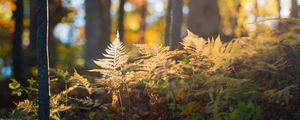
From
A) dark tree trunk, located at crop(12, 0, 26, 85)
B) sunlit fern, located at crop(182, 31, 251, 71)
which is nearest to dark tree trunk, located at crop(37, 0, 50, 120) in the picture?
sunlit fern, located at crop(182, 31, 251, 71)

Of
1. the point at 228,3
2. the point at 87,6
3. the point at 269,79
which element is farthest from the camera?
the point at 228,3

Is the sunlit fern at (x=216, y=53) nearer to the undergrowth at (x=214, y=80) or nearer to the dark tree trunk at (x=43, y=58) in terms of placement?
the undergrowth at (x=214, y=80)

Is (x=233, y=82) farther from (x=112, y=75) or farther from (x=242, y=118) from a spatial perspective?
(x=112, y=75)

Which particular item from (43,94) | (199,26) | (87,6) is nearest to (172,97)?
(43,94)

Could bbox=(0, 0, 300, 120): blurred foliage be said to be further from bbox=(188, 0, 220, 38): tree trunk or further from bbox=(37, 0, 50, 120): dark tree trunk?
bbox=(188, 0, 220, 38): tree trunk

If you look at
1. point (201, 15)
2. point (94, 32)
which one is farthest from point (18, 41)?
point (201, 15)

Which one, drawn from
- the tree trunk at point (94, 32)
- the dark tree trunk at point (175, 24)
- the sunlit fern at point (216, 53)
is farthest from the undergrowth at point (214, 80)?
the tree trunk at point (94, 32)
